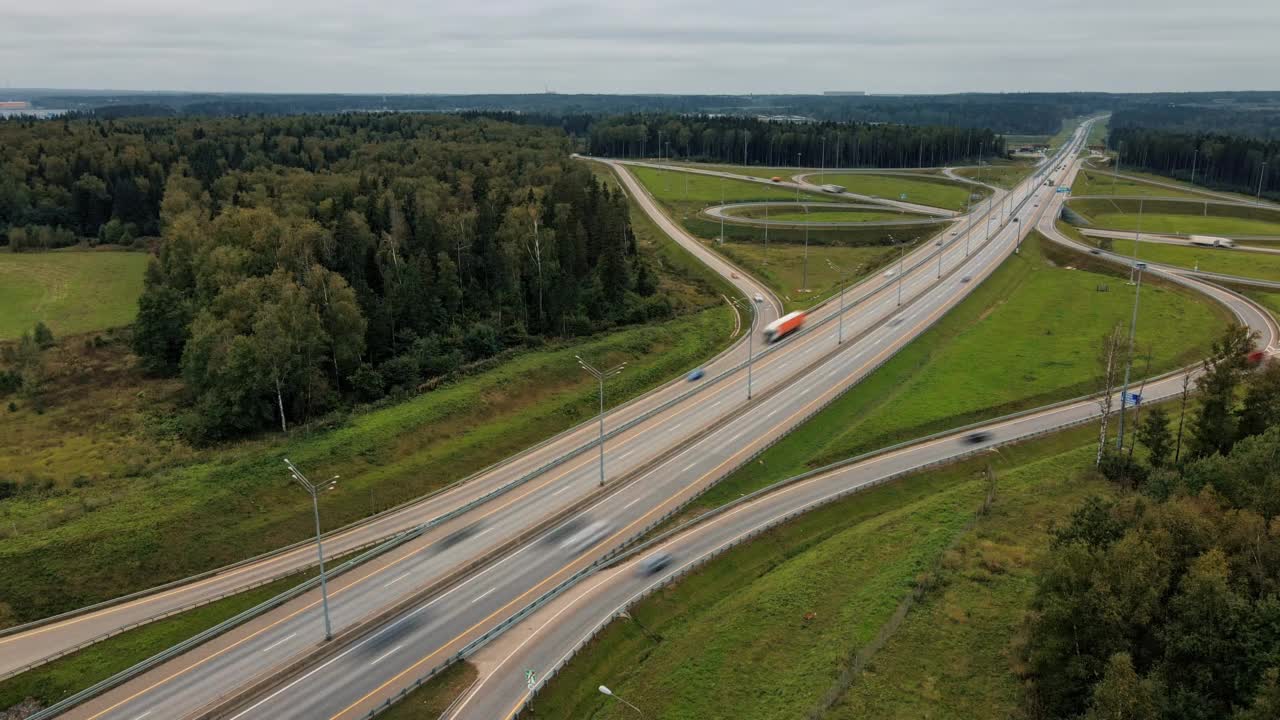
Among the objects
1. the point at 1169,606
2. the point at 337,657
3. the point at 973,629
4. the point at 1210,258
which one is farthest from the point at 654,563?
the point at 1210,258

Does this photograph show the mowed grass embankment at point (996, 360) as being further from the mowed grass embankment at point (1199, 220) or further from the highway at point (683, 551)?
the mowed grass embankment at point (1199, 220)

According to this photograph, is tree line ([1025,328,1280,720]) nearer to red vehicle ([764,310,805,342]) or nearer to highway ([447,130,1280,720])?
highway ([447,130,1280,720])

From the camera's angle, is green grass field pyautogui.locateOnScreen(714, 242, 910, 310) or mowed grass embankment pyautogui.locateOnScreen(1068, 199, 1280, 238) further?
mowed grass embankment pyautogui.locateOnScreen(1068, 199, 1280, 238)

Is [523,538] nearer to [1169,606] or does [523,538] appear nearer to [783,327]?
[1169,606]

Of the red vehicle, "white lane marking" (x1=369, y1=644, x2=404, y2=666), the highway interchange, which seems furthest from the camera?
the red vehicle

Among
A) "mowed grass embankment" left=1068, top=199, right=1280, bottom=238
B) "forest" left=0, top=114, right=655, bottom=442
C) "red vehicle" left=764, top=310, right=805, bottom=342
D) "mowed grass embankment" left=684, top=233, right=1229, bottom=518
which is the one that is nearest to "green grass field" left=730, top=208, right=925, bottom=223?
"mowed grass embankment" left=1068, top=199, right=1280, bottom=238

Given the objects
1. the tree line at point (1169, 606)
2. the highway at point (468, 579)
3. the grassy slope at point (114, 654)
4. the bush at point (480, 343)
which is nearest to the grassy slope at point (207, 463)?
the bush at point (480, 343)

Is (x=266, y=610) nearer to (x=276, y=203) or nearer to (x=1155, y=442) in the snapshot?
(x=1155, y=442)
